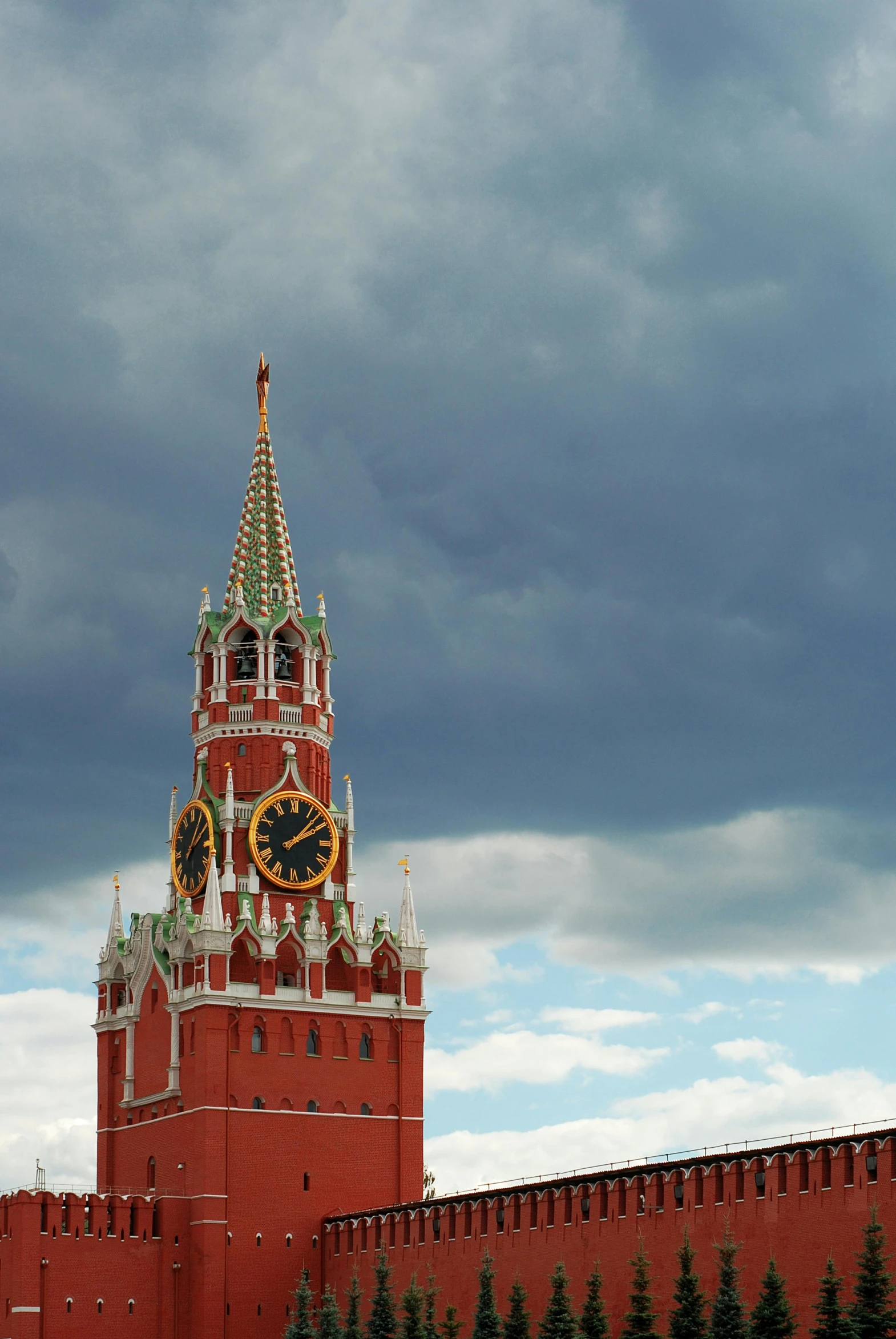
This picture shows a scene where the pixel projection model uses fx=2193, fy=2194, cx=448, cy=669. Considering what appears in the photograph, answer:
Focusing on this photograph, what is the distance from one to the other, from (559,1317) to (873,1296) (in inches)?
559

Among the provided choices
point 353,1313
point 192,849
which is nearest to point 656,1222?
point 353,1313

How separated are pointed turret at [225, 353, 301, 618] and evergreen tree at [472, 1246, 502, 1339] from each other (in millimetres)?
38932

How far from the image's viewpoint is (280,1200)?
A: 316 ft

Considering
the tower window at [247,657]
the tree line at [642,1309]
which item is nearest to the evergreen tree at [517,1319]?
the tree line at [642,1309]

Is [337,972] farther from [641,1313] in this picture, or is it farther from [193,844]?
[641,1313]

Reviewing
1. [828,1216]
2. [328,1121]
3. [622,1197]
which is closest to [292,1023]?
[328,1121]

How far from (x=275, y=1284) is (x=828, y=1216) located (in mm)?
33843

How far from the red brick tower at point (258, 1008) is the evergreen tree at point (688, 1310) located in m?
28.4

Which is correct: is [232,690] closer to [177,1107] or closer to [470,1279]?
[177,1107]

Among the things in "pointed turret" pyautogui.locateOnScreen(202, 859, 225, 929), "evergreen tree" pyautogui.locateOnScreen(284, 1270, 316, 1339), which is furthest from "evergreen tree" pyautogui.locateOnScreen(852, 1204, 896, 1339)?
"pointed turret" pyautogui.locateOnScreen(202, 859, 225, 929)

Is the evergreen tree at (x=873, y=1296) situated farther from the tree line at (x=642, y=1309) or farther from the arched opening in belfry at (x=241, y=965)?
the arched opening in belfry at (x=241, y=965)

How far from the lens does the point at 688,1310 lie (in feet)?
232

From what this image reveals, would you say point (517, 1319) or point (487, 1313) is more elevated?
point (487, 1313)

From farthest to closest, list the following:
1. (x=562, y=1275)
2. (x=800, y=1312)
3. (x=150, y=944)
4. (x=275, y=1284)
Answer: (x=150, y=944) < (x=275, y=1284) < (x=562, y=1275) < (x=800, y=1312)
